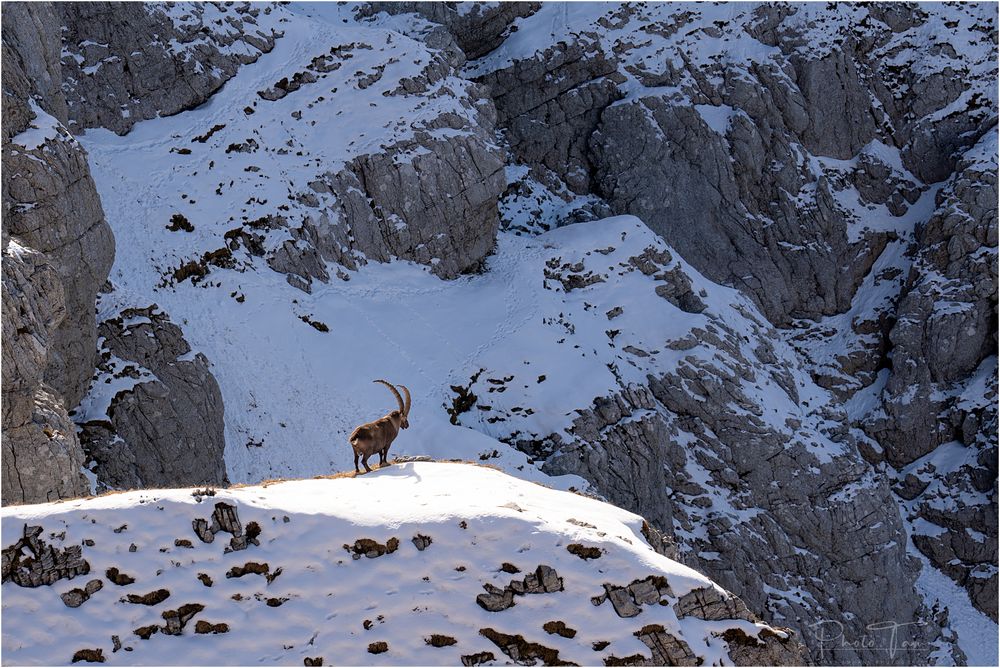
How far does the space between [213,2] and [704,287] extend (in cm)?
2968

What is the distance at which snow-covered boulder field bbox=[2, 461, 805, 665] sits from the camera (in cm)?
1459

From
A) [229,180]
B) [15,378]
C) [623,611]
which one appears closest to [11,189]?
[15,378]

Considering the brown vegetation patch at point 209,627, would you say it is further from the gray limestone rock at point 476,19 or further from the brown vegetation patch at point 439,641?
the gray limestone rock at point 476,19

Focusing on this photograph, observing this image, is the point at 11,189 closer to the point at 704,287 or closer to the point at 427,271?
the point at 427,271

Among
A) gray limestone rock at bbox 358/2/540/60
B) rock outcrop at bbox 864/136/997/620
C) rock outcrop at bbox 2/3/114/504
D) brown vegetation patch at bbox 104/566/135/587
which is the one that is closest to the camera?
brown vegetation patch at bbox 104/566/135/587

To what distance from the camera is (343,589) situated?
1550 cm

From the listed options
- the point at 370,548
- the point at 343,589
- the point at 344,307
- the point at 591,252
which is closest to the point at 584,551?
the point at 370,548

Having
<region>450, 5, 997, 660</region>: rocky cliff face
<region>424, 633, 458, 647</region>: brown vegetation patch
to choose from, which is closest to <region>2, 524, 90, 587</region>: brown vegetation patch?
<region>424, 633, 458, 647</region>: brown vegetation patch

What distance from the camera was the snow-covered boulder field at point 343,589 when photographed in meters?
14.6

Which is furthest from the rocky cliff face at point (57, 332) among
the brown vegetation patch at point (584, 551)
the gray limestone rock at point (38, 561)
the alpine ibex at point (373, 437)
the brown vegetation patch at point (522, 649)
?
the brown vegetation patch at point (584, 551)

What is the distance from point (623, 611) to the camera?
15586 millimetres

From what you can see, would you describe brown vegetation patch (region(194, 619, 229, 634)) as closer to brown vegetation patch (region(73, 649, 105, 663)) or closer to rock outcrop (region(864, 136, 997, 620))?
brown vegetation patch (region(73, 649, 105, 663))

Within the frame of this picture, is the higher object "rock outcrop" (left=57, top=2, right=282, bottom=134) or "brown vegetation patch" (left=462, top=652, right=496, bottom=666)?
"rock outcrop" (left=57, top=2, right=282, bottom=134)

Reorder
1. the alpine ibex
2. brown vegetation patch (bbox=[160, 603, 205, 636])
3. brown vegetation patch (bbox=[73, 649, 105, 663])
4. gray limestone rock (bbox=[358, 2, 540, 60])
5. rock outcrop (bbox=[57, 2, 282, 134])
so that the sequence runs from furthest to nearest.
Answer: gray limestone rock (bbox=[358, 2, 540, 60]) < rock outcrop (bbox=[57, 2, 282, 134]) < the alpine ibex < brown vegetation patch (bbox=[160, 603, 205, 636]) < brown vegetation patch (bbox=[73, 649, 105, 663])
